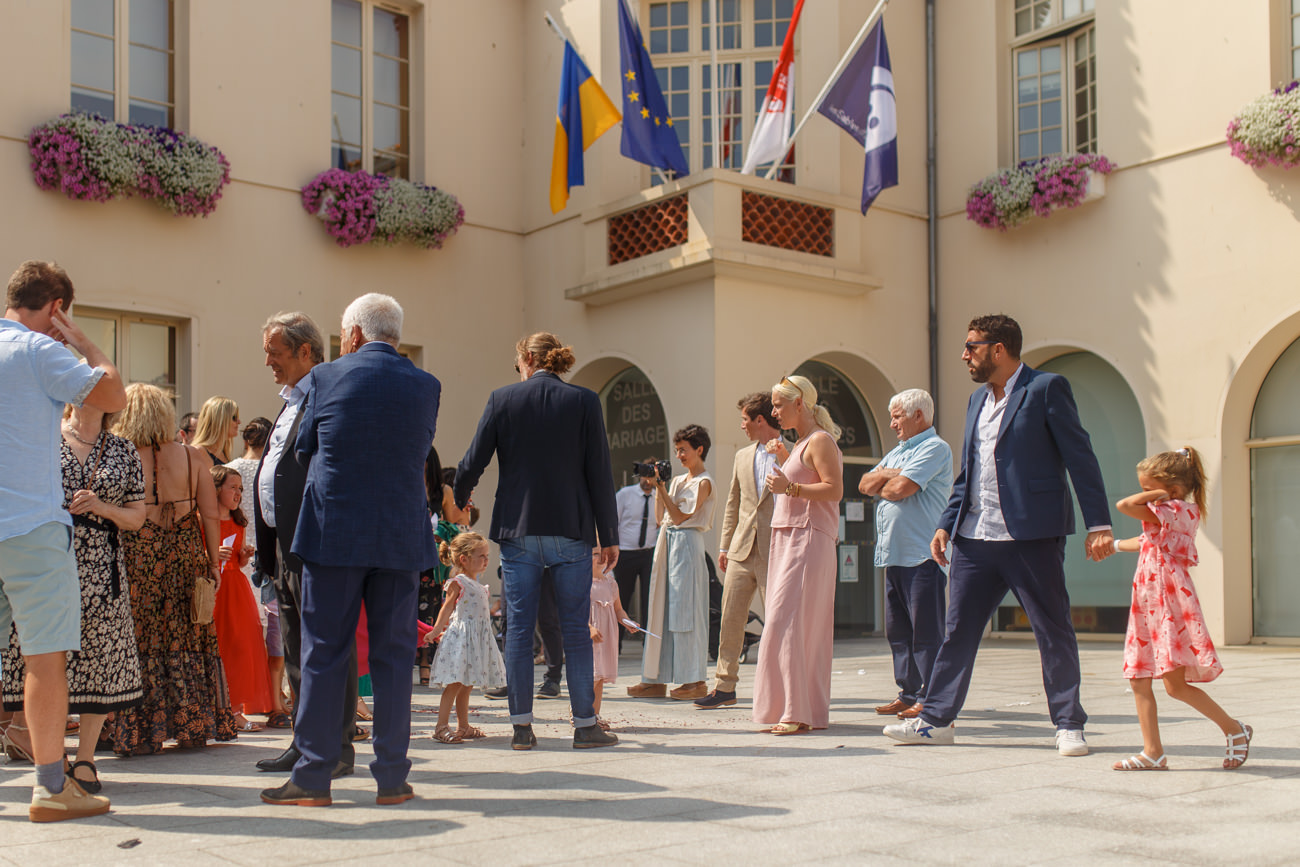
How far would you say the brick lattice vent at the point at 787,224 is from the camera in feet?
40.8

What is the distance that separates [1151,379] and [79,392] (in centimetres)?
1031

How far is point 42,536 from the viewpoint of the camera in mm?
4207

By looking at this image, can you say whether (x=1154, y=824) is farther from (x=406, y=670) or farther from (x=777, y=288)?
(x=777, y=288)

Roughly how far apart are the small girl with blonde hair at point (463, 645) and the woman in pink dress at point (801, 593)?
1311 mm

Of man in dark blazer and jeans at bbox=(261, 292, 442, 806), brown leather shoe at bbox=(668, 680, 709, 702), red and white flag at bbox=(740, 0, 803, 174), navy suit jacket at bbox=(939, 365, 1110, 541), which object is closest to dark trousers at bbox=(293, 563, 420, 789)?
man in dark blazer and jeans at bbox=(261, 292, 442, 806)

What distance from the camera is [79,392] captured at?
4.27 m

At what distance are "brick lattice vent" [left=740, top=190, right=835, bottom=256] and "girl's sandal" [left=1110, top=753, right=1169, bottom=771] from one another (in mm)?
7987

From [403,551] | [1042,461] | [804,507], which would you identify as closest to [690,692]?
[804,507]

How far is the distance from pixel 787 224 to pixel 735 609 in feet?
19.7

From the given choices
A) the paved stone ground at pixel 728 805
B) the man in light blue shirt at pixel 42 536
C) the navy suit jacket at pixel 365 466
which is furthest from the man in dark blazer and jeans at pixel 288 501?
the man in light blue shirt at pixel 42 536

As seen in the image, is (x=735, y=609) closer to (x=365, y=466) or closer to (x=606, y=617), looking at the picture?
(x=606, y=617)

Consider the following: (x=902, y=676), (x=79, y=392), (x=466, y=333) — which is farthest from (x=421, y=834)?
(x=466, y=333)

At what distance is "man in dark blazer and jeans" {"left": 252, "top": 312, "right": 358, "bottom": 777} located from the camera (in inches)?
197

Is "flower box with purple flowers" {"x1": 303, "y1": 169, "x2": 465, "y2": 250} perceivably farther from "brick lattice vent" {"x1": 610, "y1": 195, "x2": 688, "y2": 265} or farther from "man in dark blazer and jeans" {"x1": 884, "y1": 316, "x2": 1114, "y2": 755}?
"man in dark blazer and jeans" {"x1": 884, "y1": 316, "x2": 1114, "y2": 755}
